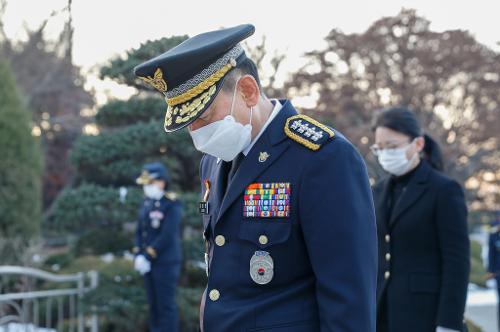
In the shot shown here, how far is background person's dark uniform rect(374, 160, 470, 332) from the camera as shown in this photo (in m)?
3.64

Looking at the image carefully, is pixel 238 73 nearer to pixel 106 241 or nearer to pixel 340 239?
pixel 340 239

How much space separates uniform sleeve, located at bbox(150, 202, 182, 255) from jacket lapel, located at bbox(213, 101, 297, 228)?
5580mm

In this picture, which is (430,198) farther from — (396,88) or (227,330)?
→ (396,88)

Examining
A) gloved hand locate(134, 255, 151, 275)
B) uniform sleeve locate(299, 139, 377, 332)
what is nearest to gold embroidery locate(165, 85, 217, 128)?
uniform sleeve locate(299, 139, 377, 332)

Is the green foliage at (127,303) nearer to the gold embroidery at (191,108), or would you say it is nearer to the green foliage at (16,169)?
the green foliage at (16,169)

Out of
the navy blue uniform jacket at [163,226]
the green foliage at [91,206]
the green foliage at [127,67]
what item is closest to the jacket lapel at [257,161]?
the green foliage at [127,67]

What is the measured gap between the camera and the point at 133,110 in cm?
771

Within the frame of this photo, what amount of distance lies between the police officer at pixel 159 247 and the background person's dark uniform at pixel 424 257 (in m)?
3.93

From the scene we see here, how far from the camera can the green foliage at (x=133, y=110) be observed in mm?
7605

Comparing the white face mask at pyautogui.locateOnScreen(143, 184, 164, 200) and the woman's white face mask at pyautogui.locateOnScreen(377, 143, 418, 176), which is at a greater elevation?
the white face mask at pyautogui.locateOnScreen(143, 184, 164, 200)

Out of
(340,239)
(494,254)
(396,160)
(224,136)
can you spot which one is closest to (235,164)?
(224,136)

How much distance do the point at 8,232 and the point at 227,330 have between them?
10454mm

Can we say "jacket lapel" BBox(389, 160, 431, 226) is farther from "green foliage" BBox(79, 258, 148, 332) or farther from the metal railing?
→ "green foliage" BBox(79, 258, 148, 332)

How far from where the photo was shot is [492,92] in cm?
1398
